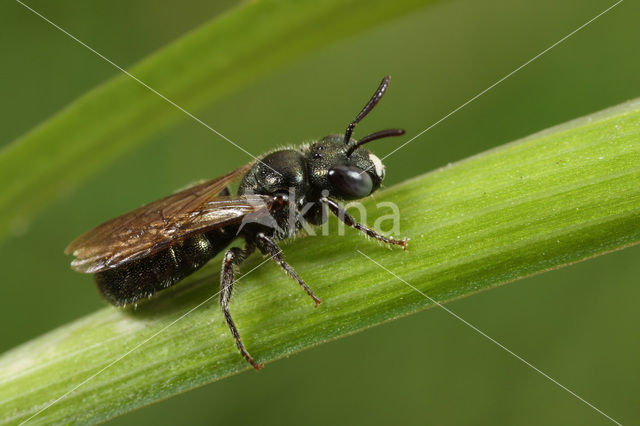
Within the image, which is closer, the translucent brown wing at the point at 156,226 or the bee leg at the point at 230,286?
the bee leg at the point at 230,286

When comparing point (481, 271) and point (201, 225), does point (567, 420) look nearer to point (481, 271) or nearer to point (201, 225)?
point (481, 271)

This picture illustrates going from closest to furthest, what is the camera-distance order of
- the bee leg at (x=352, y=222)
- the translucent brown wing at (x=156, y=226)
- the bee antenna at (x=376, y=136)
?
the bee leg at (x=352, y=222)
the bee antenna at (x=376, y=136)
the translucent brown wing at (x=156, y=226)

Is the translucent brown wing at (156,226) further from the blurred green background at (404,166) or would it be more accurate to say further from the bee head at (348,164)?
the blurred green background at (404,166)

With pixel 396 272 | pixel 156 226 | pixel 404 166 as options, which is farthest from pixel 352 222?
pixel 404 166

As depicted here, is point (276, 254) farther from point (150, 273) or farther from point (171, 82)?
point (171, 82)

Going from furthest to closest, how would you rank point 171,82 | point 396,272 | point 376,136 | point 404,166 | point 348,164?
point 404,166, point 348,164, point 376,136, point 171,82, point 396,272

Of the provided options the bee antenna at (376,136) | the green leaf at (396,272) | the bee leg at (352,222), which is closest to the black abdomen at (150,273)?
the green leaf at (396,272)

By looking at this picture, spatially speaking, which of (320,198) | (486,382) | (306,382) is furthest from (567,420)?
(320,198)

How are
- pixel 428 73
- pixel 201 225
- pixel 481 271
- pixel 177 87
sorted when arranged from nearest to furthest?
pixel 481 271 → pixel 177 87 → pixel 201 225 → pixel 428 73
